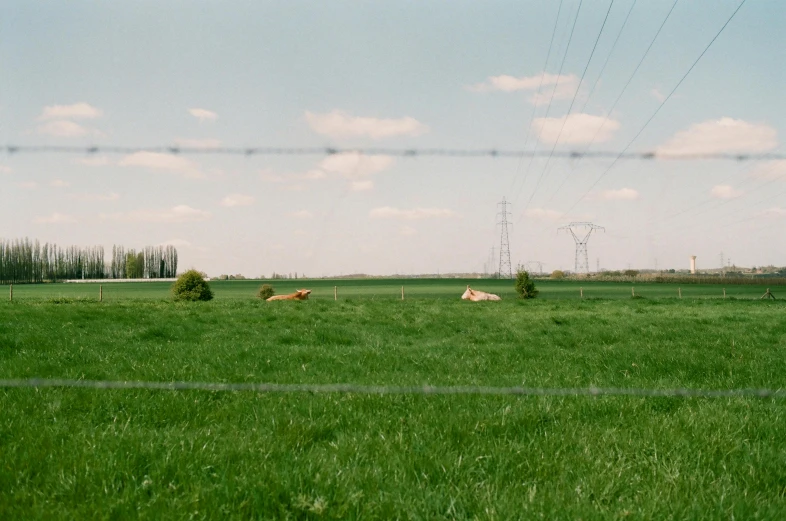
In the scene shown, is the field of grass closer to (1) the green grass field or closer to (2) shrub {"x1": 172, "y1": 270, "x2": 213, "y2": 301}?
(2) shrub {"x1": 172, "y1": 270, "x2": 213, "y2": 301}

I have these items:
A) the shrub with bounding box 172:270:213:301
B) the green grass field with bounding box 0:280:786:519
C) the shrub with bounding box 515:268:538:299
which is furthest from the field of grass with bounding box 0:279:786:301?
the green grass field with bounding box 0:280:786:519

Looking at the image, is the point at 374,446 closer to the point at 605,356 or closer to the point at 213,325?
the point at 605,356

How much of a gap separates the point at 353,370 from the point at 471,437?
458 centimetres

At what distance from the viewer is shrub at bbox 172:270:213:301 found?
44312 millimetres

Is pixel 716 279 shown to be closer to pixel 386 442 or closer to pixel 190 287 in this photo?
pixel 190 287

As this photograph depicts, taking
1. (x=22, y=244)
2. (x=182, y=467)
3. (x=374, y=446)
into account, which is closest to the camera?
(x=182, y=467)

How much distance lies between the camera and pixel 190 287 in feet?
147

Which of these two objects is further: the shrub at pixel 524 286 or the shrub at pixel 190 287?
the shrub at pixel 524 286

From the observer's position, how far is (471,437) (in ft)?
19.9

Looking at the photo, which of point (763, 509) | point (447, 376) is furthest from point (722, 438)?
point (447, 376)

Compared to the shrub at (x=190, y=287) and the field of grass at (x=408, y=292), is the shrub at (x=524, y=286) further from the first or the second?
the shrub at (x=190, y=287)

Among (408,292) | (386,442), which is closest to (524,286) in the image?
(408,292)

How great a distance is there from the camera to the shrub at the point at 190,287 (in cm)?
4431

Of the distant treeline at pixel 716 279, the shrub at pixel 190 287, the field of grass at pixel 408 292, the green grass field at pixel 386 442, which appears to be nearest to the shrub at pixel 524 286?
the field of grass at pixel 408 292
